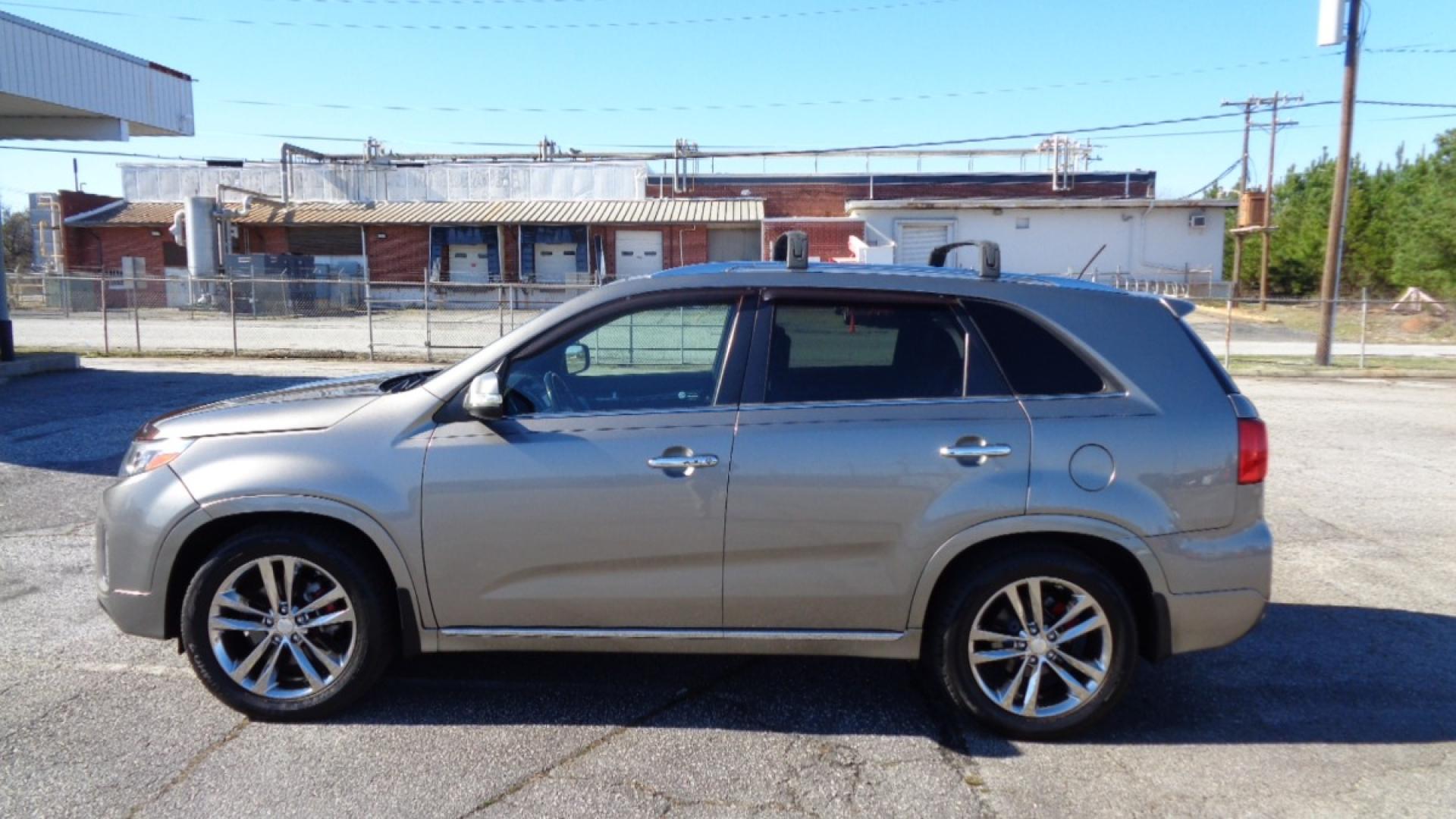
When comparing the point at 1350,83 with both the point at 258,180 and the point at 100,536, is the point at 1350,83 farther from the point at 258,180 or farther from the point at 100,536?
the point at 258,180

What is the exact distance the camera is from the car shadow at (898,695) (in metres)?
4.32

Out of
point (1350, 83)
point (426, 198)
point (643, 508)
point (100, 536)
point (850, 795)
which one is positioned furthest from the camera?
point (426, 198)

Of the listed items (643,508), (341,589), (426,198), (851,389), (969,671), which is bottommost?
(969,671)

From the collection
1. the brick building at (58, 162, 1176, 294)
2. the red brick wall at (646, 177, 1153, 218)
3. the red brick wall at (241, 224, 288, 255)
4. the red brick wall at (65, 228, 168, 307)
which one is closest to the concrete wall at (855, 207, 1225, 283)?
the brick building at (58, 162, 1176, 294)

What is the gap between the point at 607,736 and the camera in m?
4.21

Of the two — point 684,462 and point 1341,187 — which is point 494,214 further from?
point 684,462

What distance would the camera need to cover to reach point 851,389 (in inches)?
167

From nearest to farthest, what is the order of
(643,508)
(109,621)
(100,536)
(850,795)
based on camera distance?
1. (850,795)
2. (643,508)
3. (100,536)
4. (109,621)

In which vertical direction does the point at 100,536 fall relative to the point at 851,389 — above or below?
below

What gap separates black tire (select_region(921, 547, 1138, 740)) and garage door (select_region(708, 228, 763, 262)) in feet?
134

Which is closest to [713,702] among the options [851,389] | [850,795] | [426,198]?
[850,795]

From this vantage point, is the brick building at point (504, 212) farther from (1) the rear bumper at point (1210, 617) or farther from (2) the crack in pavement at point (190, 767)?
(2) the crack in pavement at point (190, 767)

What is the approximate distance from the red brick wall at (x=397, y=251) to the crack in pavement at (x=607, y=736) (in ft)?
146

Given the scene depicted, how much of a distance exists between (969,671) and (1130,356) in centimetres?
139
